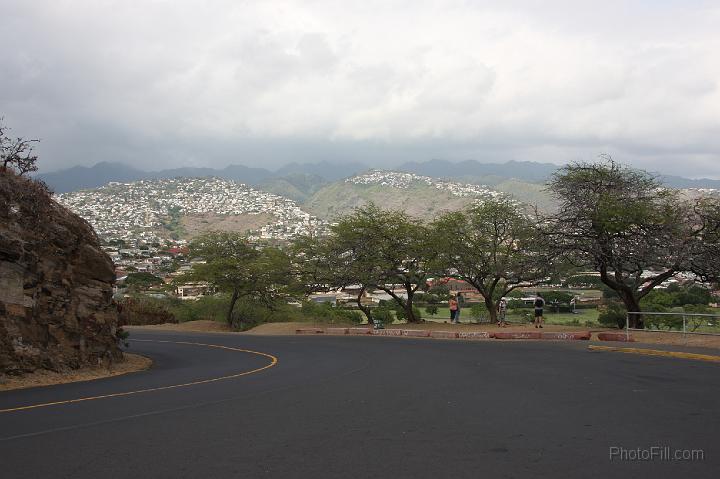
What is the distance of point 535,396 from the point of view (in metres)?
12.2

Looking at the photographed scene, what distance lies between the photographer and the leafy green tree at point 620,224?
28.8 m

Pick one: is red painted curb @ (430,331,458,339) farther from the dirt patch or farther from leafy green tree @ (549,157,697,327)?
the dirt patch

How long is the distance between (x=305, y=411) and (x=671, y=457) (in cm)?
580

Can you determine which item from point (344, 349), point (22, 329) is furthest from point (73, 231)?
point (344, 349)

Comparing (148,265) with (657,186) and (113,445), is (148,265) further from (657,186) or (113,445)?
(113,445)

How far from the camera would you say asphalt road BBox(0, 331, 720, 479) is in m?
7.26

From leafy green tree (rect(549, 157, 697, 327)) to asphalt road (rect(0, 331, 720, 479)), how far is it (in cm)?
1225

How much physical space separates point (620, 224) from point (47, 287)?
2358 centimetres

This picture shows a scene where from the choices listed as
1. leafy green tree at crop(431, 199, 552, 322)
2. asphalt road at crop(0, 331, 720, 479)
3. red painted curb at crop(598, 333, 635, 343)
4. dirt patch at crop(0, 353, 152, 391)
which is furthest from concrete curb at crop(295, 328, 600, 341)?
dirt patch at crop(0, 353, 152, 391)

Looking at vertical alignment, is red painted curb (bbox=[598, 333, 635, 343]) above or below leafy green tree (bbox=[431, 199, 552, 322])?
below

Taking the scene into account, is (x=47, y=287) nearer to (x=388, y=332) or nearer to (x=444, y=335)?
(x=444, y=335)

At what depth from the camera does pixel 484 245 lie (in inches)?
1529

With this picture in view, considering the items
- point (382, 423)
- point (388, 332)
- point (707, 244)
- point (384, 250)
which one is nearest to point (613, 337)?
point (707, 244)

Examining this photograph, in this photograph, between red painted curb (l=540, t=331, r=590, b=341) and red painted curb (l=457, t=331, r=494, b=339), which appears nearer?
red painted curb (l=540, t=331, r=590, b=341)
